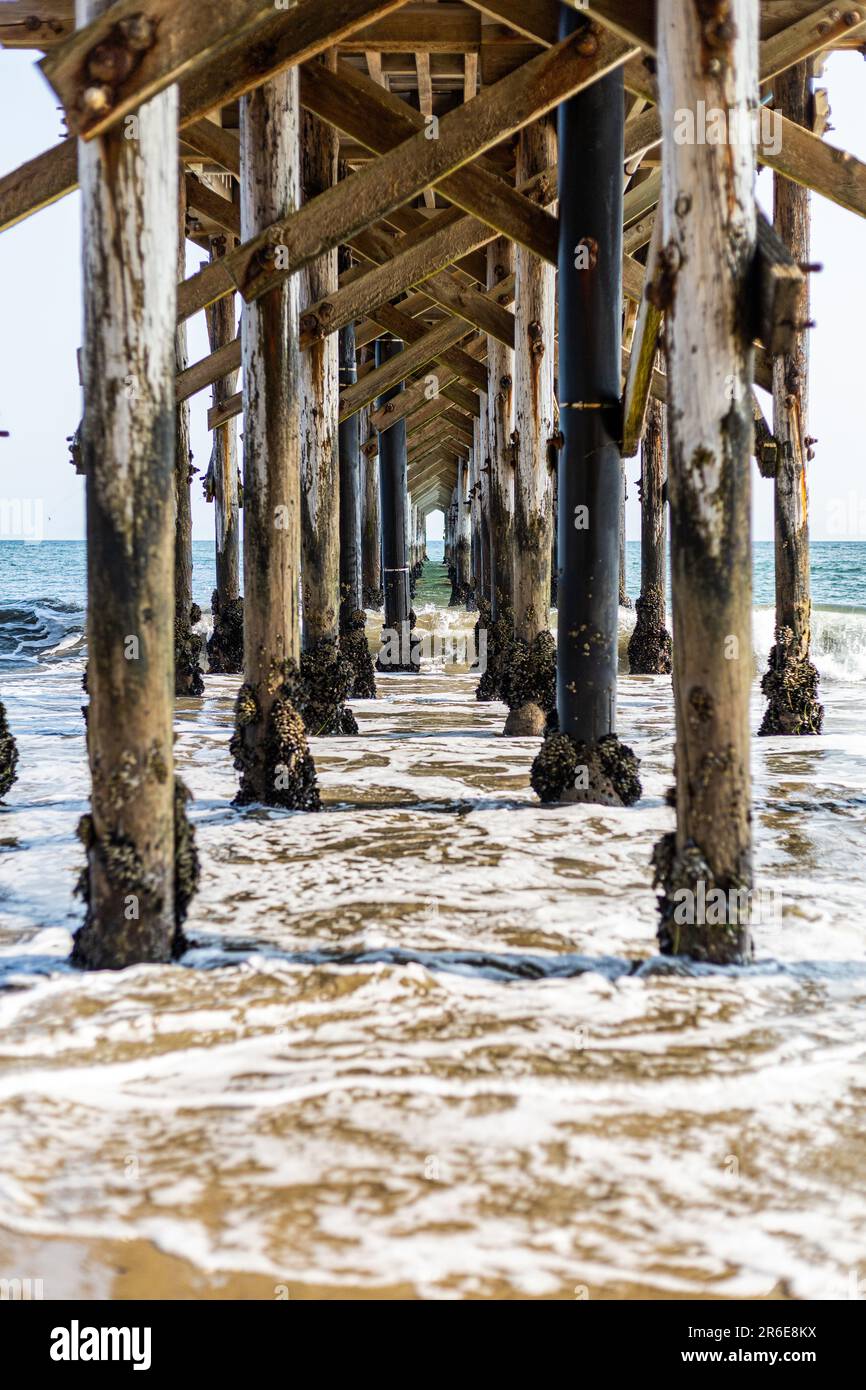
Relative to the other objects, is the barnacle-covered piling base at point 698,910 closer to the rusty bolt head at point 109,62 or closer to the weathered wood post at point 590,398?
the weathered wood post at point 590,398

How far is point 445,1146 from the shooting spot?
103 inches

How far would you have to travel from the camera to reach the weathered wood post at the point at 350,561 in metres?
10.0

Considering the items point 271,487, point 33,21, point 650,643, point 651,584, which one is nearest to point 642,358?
point 271,487

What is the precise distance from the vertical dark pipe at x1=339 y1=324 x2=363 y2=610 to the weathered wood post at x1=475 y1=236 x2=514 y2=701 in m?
1.18

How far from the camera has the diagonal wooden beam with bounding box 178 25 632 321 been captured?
525 centimetres

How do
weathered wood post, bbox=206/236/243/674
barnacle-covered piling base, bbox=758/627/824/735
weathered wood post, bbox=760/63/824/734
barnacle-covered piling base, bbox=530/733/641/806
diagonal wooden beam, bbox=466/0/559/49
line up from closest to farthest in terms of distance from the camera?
diagonal wooden beam, bbox=466/0/559/49 < barnacle-covered piling base, bbox=530/733/641/806 < weathered wood post, bbox=760/63/824/734 < barnacle-covered piling base, bbox=758/627/824/735 < weathered wood post, bbox=206/236/243/674

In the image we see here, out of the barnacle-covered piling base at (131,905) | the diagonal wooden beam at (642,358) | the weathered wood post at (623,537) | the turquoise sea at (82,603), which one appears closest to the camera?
the barnacle-covered piling base at (131,905)

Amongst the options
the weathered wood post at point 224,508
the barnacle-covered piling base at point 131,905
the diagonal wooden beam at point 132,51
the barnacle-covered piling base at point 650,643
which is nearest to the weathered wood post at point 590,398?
the barnacle-covered piling base at point 131,905

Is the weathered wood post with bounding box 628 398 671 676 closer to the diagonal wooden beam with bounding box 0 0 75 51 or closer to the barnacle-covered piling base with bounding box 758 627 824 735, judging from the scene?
the barnacle-covered piling base with bounding box 758 627 824 735

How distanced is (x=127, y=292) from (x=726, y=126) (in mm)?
1666

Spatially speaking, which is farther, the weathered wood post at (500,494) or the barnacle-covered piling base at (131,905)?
the weathered wood post at (500,494)

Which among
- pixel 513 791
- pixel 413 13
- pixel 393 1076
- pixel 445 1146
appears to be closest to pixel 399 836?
pixel 513 791

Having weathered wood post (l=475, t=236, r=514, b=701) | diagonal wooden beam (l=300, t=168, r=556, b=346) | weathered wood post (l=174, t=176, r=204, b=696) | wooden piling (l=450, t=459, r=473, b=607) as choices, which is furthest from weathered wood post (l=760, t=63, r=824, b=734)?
wooden piling (l=450, t=459, r=473, b=607)
